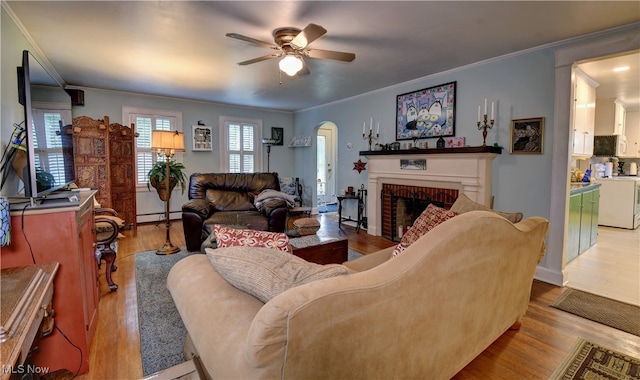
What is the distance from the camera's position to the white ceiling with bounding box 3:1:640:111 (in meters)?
2.32

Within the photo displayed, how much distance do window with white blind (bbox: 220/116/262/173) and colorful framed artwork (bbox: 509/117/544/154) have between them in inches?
199

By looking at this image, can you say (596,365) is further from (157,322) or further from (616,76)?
(616,76)

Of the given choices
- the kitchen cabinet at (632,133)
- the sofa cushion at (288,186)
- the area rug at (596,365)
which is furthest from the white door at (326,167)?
the area rug at (596,365)

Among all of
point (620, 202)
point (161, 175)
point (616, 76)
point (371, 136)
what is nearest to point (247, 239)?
point (371, 136)

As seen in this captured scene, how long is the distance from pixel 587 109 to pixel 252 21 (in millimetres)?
4180

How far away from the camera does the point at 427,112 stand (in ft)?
13.9

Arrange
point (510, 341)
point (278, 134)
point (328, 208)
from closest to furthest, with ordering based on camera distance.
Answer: point (510, 341) → point (278, 134) → point (328, 208)

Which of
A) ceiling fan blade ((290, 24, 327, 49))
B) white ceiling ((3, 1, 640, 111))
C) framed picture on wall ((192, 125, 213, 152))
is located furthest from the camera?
framed picture on wall ((192, 125, 213, 152))

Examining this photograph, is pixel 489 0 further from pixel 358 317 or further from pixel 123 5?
pixel 123 5

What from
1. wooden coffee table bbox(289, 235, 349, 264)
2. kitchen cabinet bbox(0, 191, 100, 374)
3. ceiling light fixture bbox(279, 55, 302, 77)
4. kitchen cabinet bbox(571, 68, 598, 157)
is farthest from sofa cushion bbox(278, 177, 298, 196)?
kitchen cabinet bbox(571, 68, 598, 157)

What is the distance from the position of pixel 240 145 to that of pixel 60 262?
17.2ft

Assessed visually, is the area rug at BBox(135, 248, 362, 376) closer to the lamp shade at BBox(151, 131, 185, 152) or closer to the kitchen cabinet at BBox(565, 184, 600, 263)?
the lamp shade at BBox(151, 131, 185, 152)

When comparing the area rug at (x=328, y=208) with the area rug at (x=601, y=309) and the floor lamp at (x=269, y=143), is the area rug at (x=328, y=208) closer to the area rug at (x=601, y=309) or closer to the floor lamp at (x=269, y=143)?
the floor lamp at (x=269, y=143)

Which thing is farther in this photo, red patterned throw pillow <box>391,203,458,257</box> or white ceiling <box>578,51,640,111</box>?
white ceiling <box>578,51,640,111</box>
